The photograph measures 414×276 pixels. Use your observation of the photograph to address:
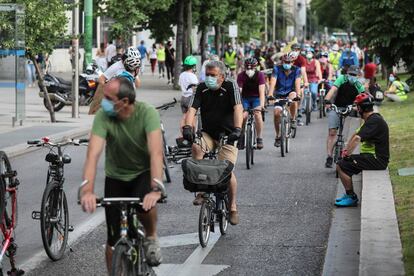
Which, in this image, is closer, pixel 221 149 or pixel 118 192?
pixel 118 192

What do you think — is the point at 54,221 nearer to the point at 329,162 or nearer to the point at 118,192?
the point at 118,192

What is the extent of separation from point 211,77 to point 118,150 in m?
3.56

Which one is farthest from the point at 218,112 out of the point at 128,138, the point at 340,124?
the point at 340,124

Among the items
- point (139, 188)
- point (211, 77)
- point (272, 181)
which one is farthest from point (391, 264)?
point (272, 181)

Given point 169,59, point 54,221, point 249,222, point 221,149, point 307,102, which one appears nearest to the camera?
point 54,221

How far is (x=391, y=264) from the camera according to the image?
25.5 feet

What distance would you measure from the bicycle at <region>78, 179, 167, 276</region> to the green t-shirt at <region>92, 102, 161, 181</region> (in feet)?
1.04

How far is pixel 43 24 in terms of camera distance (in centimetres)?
2145

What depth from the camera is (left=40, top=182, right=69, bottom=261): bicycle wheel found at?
8.45 metres

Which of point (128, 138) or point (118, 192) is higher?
point (128, 138)

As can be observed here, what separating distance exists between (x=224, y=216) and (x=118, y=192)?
3345 mm

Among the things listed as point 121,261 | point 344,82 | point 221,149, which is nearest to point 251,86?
point 344,82

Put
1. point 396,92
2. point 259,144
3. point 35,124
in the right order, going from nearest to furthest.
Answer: point 259,144
point 35,124
point 396,92

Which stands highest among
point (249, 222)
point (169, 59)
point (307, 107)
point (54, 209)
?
point (169, 59)
